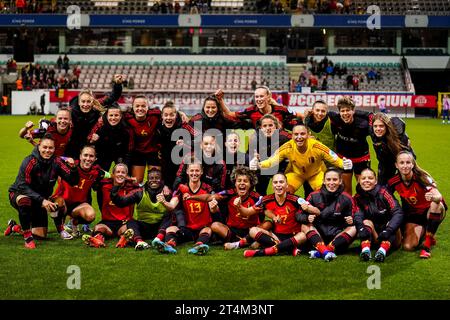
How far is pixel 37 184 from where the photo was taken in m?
7.57

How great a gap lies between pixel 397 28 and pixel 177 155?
33933mm

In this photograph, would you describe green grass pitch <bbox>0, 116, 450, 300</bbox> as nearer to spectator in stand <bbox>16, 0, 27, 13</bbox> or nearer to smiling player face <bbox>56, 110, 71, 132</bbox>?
smiling player face <bbox>56, 110, 71, 132</bbox>

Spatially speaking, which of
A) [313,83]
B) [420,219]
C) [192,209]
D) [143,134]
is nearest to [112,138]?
[143,134]

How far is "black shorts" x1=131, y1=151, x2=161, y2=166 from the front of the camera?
8.93 m

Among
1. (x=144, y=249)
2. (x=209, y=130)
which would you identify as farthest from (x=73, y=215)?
(x=209, y=130)

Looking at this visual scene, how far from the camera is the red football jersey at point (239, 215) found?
745cm

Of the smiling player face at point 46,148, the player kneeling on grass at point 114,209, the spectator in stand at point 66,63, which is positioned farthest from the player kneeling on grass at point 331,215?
the spectator in stand at point 66,63

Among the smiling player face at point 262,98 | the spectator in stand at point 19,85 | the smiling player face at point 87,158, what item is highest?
the smiling player face at point 262,98

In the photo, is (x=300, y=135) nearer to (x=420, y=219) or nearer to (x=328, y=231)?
(x=328, y=231)

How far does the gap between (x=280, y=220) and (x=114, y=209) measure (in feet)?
6.93

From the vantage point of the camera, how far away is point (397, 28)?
3953cm

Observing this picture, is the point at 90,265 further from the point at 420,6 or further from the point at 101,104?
the point at 420,6

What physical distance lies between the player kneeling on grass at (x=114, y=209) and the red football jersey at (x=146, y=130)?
1000 millimetres

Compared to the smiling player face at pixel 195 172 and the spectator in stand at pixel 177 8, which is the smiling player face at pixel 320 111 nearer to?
the smiling player face at pixel 195 172
